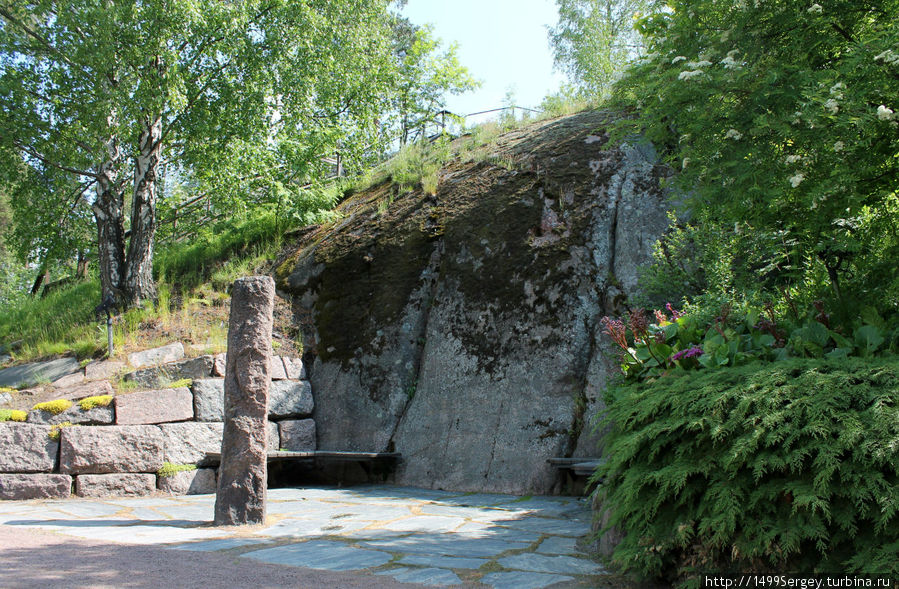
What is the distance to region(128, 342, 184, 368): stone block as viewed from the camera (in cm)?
880

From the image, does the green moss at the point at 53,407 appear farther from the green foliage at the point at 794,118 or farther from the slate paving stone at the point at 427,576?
the green foliage at the point at 794,118

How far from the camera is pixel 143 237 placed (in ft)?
35.3

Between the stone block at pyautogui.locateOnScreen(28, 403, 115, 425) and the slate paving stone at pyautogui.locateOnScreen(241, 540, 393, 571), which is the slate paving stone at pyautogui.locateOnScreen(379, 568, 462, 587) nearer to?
the slate paving stone at pyautogui.locateOnScreen(241, 540, 393, 571)

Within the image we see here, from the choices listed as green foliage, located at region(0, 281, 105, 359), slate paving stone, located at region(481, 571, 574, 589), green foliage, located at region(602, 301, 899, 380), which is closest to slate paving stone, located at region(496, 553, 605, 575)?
slate paving stone, located at region(481, 571, 574, 589)

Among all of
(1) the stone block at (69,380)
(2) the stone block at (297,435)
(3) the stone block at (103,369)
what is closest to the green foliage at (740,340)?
(2) the stone block at (297,435)

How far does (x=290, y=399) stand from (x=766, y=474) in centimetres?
697

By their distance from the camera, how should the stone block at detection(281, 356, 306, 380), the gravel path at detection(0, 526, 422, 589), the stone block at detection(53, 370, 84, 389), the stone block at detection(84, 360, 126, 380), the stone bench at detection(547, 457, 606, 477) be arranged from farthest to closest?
the stone block at detection(281, 356, 306, 380)
the stone block at detection(84, 360, 126, 380)
the stone block at detection(53, 370, 84, 389)
the stone bench at detection(547, 457, 606, 477)
the gravel path at detection(0, 526, 422, 589)

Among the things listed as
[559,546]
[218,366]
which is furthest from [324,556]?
[218,366]

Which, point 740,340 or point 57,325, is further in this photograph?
point 57,325

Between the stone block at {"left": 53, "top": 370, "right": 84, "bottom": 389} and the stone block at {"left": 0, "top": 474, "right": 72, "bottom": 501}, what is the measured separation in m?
1.59

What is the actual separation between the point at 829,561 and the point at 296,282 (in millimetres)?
8477

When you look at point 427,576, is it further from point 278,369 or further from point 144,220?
point 144,220

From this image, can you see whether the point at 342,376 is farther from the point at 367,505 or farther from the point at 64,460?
the point at 64,460

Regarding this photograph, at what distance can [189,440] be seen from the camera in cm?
792
